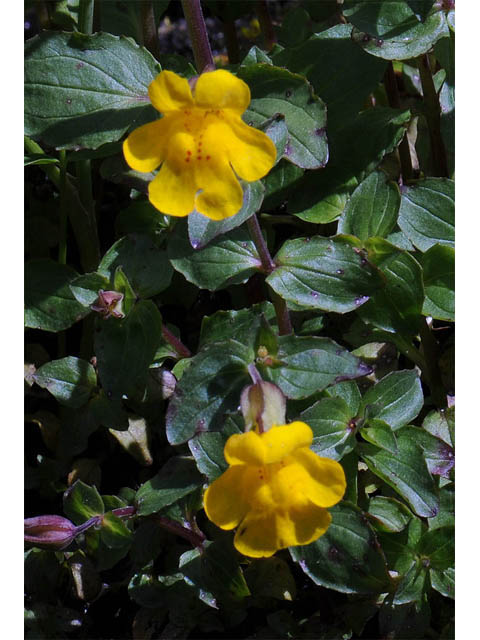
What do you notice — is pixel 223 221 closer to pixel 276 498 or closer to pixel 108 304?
pixel 108 304

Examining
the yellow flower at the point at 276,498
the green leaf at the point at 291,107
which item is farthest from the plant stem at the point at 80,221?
the yellow flower at the point at 276,498

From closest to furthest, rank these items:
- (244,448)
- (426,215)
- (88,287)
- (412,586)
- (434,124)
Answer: (244,448), (412,586), (88,287), (426,215), (434,124)

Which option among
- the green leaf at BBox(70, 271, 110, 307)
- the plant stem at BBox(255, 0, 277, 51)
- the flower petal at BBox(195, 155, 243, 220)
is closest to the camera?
the flower petal at BBox(195, 155, 243, 220)

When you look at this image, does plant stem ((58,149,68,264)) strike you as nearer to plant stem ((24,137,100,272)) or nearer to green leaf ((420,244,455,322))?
plant stem ((24,137,100,272))

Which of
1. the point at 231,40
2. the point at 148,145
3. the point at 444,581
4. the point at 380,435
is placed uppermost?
the point at 148,145

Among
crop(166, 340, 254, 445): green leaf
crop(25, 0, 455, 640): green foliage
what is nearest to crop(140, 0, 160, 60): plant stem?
crop(25, 0, 455, 640): green foliage

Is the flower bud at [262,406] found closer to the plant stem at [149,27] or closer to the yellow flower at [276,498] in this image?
the yellow flower at [276,498]

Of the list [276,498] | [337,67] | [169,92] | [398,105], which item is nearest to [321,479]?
[276,498]

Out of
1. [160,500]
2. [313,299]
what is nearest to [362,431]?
[313,299]
